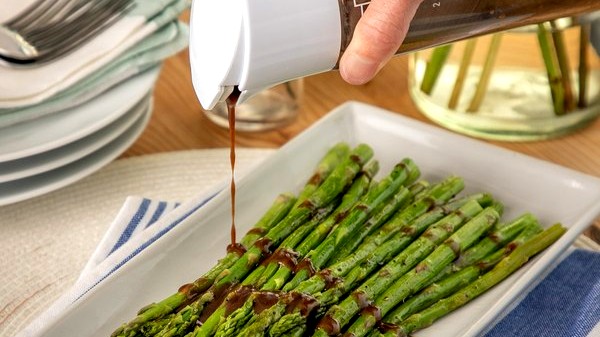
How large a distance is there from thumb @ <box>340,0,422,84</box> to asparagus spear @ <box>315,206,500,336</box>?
0.23m

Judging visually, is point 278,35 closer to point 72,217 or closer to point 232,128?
point 232,128

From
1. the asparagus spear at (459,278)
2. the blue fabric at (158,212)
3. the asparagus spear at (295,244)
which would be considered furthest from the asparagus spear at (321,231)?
the blue fabric at (158,212)

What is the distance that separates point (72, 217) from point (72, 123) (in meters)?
0.11

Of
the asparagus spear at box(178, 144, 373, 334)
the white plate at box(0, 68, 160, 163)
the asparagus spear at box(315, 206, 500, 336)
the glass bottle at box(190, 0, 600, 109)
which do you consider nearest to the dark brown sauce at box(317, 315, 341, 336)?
the asparagus spear at box(315, 206, 500, 336)

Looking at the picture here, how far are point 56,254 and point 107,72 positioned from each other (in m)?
0.24

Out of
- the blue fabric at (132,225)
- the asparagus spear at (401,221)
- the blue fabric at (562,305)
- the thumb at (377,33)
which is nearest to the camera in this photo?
the thumb at (377,33)

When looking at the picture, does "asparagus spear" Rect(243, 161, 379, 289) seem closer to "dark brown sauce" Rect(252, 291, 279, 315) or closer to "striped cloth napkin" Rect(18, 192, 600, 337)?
"dark brown sauce" Rect(252, 291, 279, 315)

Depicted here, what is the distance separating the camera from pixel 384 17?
0.75 meters

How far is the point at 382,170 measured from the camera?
3.83 feet

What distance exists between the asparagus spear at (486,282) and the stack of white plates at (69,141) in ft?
1.48

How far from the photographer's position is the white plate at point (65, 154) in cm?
109

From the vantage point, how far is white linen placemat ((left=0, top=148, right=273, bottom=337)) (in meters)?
1.02

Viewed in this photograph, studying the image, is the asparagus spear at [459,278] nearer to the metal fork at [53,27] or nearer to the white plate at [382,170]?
the white plate at [382,170]

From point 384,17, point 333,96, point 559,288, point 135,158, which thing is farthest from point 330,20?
point 333,96
